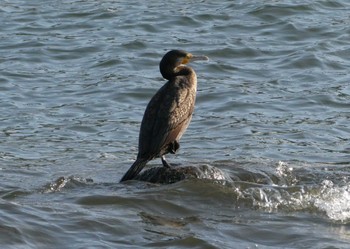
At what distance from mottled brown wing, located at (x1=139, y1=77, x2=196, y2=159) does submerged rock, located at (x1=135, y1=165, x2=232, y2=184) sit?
0.53 ft

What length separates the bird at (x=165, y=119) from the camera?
875 cm

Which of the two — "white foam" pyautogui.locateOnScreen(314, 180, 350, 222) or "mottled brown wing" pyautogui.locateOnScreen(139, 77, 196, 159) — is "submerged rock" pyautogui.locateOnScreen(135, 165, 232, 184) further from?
"white foam" pyautogui.locateOnScreen(314, 180, 350, 222)

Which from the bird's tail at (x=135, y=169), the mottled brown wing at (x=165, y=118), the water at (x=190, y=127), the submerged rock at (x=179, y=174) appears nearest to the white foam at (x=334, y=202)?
the water at (x=190, y=127)

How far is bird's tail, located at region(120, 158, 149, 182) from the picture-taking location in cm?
875

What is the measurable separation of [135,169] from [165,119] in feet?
1.57

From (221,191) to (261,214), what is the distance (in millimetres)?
609

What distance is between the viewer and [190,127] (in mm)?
11492

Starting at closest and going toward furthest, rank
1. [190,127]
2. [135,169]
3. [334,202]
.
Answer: [334,202] < [135,169] < [190,127]

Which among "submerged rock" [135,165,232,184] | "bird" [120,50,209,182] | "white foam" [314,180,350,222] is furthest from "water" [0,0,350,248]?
"bird" [120,50,209,182]

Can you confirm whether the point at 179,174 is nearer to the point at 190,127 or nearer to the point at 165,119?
the point at 165,119

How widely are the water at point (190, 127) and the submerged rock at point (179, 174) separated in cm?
14

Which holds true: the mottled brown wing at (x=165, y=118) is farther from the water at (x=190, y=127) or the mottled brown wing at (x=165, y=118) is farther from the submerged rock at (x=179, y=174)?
the water at (x=190, y=127)

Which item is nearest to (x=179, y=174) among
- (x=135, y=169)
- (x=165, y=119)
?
(x=135, y=169)

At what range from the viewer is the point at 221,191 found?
27.8 feet
